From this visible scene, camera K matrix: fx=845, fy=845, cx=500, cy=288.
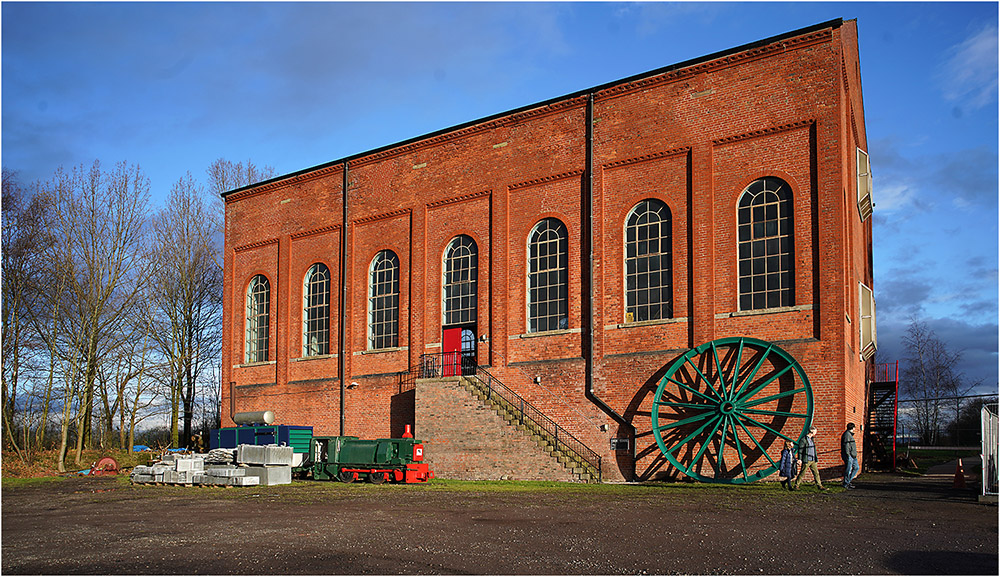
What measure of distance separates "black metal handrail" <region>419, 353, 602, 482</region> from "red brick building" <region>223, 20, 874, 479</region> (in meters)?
0.22

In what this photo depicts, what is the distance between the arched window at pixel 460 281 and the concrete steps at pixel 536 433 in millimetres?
2609

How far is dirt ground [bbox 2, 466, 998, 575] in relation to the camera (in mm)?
9523

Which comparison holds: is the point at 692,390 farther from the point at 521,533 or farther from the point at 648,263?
the point at 521,533

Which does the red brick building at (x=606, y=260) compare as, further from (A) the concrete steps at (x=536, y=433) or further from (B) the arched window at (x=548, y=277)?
Answer: (A) the concrete steps at (x=536, y=433)

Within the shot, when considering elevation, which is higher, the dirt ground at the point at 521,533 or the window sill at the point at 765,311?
the window sill at the point at 765,311

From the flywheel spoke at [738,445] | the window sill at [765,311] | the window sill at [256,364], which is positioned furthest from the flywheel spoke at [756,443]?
the window sill at [256,364]

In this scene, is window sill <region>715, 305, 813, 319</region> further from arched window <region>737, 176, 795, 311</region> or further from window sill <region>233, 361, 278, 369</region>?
window sill <region>233, 361, 278, 369</region>

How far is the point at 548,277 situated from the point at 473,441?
18.1 ft

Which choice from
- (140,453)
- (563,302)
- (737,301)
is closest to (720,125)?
(737,301)

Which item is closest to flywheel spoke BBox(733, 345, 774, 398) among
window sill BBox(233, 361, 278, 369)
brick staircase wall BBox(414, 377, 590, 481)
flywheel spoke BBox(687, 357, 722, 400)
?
flywheel spoke BBox(687, 357, 722, 400)

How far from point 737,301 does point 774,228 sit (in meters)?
2.15

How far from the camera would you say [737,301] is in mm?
22578

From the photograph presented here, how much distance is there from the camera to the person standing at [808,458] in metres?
18.7

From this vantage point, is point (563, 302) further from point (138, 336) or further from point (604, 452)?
point (138, 336)
